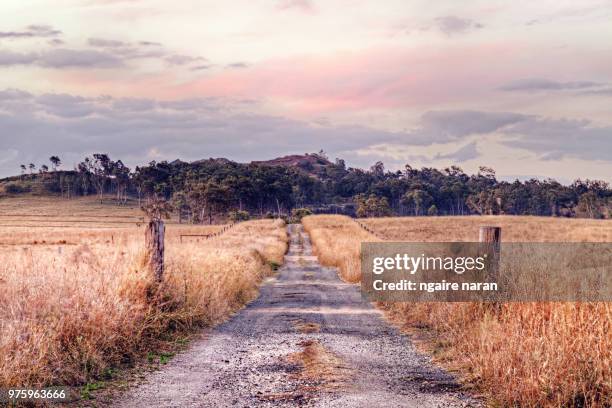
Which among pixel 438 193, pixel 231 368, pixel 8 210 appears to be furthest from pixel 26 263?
pixel 438 193

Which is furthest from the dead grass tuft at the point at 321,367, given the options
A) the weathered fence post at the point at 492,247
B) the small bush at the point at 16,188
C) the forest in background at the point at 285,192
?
the small bush at the point at 16,188

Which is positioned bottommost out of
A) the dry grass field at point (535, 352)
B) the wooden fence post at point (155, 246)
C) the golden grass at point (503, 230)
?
the golden grass at point (503, 230)

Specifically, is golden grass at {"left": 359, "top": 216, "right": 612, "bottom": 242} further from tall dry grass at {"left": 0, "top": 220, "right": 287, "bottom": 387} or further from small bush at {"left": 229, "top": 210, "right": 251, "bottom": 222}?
tall dry grass at {"left": 0, "top": 220, "right": 287, "bottom": 387}

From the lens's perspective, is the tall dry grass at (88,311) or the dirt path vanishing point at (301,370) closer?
the dirt path vanishing point at (301,370)

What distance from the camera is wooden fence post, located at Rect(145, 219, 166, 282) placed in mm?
13383

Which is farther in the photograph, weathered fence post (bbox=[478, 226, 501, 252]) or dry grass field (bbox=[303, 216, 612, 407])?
weathered fence post (bbox=[478, 226, 501, 252])

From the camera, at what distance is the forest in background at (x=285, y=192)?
14700 cm

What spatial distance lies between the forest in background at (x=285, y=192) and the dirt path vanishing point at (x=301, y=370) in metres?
119

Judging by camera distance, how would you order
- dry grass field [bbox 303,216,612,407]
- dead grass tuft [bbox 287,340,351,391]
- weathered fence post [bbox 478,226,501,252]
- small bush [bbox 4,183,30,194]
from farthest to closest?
small bush [bbox 4,183,30,194]
weathered fence post [bbox 478,226,501,252]
dead grass tuft [bbox 287,340,351,391]
dry grass field [bbox 303,216,612,407]

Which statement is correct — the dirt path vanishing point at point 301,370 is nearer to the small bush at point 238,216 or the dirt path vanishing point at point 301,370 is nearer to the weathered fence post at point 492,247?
the weathered fence post at point 492,247

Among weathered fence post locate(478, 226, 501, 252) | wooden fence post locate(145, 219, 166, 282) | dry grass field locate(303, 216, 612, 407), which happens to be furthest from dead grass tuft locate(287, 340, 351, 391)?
weathered fence post locate(478, 226, 501, 252)

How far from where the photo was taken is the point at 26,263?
1315 cm

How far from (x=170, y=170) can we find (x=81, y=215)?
46738 mm

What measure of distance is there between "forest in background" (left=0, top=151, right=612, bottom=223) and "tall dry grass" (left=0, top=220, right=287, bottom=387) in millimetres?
119234
